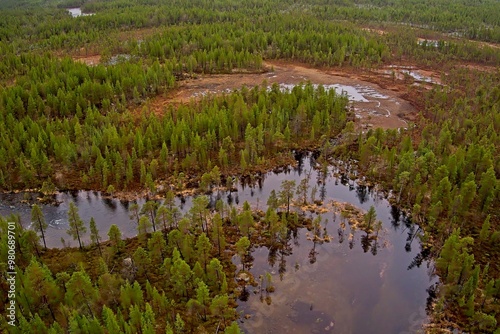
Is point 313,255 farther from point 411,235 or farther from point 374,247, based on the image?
point 411,235

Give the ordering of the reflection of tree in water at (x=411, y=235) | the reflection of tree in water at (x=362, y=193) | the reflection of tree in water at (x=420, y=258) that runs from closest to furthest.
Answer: the reflection of tree in water at (x=420, y=258) < the reflection of tree in water at (x=411, y=235) < the reflection of tree in water at (x=362, y=193)

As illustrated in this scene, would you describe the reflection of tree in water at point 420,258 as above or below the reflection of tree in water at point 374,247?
below

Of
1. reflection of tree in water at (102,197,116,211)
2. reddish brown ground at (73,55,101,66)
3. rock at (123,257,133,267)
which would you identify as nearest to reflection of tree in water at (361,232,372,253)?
rock at (123,257,133,267)

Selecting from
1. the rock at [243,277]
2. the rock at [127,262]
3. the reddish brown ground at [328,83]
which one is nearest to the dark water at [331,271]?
the rock at [243,277]

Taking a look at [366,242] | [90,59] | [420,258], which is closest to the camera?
[420,258]

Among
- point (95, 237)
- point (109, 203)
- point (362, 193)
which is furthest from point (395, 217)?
point (109, 203)

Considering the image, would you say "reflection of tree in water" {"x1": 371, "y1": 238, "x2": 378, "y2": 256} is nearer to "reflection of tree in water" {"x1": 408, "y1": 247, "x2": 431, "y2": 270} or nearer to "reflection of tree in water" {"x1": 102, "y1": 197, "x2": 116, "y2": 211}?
"reflection of tree in water" {"x1": 408, "y1": 247, "x2": 431, "y2": 270}

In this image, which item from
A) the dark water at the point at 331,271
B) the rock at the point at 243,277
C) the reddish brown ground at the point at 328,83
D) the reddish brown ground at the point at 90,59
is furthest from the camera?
the reddish brown ground at the point at 90,59

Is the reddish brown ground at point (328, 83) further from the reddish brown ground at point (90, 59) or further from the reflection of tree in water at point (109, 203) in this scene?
the reddish brown ground at point (90, 59)

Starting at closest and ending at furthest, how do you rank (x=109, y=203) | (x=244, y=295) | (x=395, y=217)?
(x=244, y=295), (x=395, y=217), (x=109, y=203)
